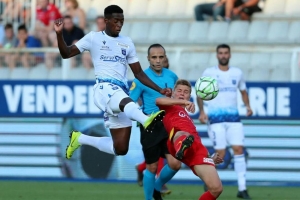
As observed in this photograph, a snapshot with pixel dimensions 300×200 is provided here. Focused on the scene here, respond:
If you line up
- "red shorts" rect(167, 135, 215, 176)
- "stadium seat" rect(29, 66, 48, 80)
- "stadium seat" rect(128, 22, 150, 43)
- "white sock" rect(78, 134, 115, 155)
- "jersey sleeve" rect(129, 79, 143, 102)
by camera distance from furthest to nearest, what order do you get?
"stadium seat" rect(128, 22, 150, 43), "stadium seat" rect(29, 66, 48, 80), "jersey sleeve" rect(129, 79, 143, 102), "white sock" rect(78, 134, 115, 155), "red shorts" rect(167, 135, 215, 176)

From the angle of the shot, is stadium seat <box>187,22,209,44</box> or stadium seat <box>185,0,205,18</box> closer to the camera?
stadium seat <box>187,22,209,44</box>

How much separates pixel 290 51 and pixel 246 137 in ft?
5.62

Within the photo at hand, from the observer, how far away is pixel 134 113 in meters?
11.2

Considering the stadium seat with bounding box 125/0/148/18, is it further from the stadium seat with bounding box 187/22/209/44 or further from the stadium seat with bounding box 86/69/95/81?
the stadium seat with bounding box 86/69/95/81

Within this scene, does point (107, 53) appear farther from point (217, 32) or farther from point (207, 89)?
point (217, 32)

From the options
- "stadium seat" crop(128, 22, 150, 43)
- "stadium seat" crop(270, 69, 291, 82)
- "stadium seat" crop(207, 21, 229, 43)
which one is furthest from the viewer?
"stadium seat" crop(128, 22, 150, 43)

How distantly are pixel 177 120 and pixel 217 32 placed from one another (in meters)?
9.13

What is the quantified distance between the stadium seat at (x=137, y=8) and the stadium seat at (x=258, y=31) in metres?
2.98

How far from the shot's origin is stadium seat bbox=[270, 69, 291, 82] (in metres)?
17.1

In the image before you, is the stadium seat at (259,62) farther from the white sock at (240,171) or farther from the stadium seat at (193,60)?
the white sock at (240,171)

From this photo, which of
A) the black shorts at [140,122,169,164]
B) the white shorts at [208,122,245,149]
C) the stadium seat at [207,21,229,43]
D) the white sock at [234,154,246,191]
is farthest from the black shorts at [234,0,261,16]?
the black shorts at [140,122,169,164]

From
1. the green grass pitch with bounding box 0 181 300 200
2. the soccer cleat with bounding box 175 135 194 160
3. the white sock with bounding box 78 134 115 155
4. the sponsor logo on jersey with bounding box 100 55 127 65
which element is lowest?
the green grass pitch with bounding box 0 181 300 200

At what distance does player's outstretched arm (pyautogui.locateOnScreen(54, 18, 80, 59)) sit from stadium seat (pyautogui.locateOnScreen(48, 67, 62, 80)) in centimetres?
617

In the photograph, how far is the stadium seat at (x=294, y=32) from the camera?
19.2m
